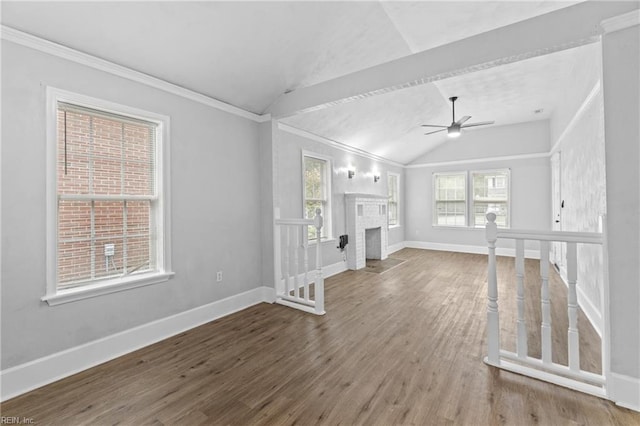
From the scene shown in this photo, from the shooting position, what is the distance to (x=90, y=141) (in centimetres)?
250

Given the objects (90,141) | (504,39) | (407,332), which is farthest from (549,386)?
(90,141)

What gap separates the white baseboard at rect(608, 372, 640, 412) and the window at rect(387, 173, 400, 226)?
6.15 meters

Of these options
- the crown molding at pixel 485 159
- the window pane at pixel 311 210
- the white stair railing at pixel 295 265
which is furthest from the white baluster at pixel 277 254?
the crown molding at pixel 485 159

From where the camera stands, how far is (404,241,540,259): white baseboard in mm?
6984

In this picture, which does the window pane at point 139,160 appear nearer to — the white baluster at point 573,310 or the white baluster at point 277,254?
the white baluster at point 277,254

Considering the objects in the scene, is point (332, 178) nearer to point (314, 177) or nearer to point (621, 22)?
point (314, 177)

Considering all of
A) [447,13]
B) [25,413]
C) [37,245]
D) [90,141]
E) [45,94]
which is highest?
[447,13]

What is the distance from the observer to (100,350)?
248 cm

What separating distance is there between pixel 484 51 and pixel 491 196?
5.94m

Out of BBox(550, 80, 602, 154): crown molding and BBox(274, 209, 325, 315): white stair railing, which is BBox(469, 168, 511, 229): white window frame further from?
BBox(274, 209, 325, 315): white stair railing

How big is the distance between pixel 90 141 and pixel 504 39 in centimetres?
358

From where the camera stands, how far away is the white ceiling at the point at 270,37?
2217 millimetres

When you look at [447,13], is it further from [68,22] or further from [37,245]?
[37,245]

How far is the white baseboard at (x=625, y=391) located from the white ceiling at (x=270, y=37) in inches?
127
